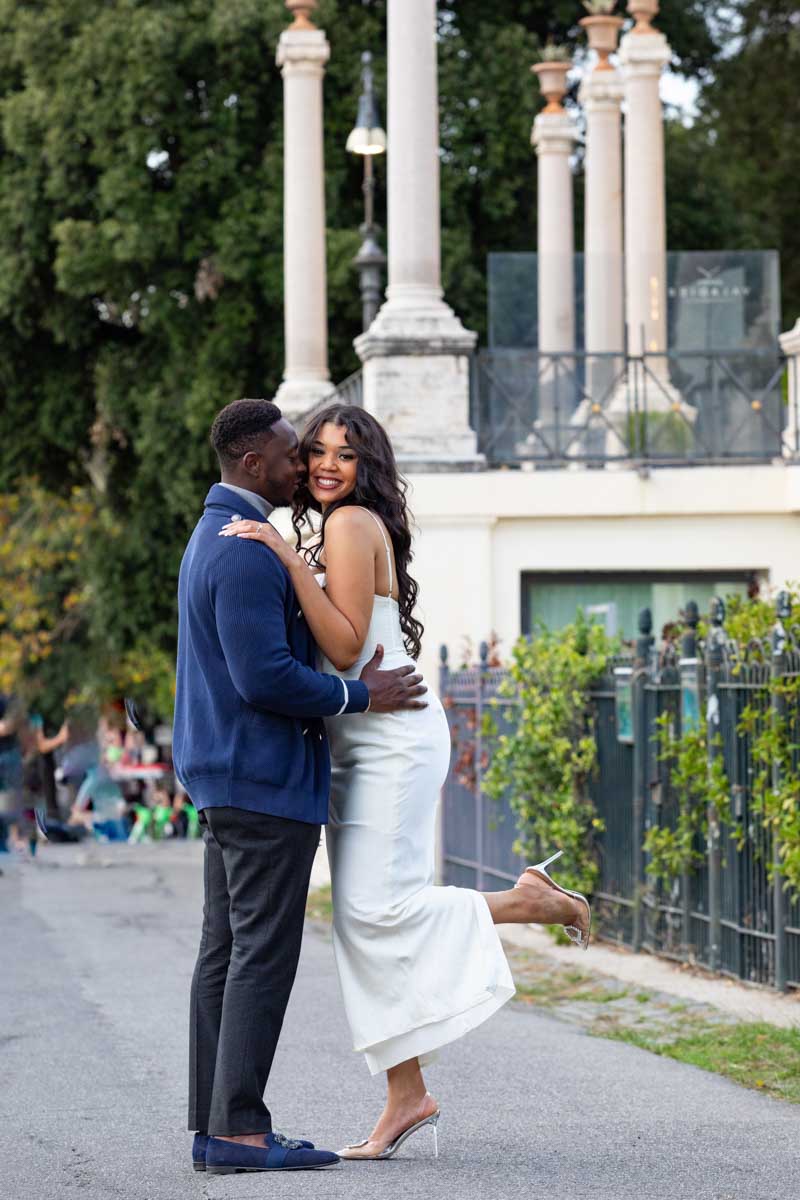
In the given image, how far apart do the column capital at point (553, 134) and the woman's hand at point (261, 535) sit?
21819 mm

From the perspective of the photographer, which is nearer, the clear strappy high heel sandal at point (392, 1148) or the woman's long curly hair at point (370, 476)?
the clear strappy high heel sandal at point (392, 1148)

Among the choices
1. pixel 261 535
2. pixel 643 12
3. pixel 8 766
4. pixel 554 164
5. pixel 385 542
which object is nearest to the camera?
pixel 261 535

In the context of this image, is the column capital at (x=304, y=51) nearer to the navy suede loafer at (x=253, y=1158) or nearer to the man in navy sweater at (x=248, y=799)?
the man in navy sweater at (x=248, y=799)

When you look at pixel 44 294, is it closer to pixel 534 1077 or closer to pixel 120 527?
pixel 120 527

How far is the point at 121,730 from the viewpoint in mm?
35031

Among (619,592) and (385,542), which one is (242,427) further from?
(619,592)

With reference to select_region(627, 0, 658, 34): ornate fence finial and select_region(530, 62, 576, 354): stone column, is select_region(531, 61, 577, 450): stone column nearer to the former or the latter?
select_region(530, 62, 576, 354): stone column

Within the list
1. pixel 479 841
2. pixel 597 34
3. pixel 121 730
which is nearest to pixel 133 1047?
pixel 479 841

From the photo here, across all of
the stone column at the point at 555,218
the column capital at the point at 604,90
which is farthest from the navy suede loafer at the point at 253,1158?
the column capital at the point at 604,90

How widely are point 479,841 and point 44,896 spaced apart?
5406 mm

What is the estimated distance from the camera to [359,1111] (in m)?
7.05

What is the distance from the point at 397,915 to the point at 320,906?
11.0 m

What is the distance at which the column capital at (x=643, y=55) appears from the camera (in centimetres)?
2347

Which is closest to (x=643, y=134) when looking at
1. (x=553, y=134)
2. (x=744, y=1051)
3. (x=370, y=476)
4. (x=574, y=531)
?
(x=553, y=134)
